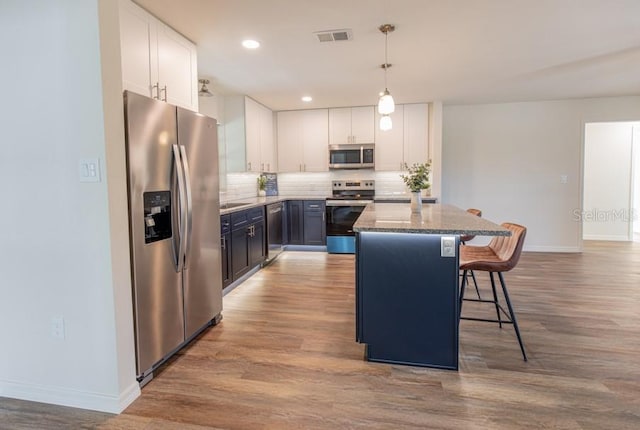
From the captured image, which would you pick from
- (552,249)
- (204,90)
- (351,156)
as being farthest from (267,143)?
(552,249)

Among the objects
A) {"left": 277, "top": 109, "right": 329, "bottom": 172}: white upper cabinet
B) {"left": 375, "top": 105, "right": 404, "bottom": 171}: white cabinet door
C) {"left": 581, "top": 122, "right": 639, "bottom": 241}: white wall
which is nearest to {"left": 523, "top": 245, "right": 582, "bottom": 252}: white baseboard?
{"left": 581, "top": 122, "right": 639, "bottom": 241}: white wall

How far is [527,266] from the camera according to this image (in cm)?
484

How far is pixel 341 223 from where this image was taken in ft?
18.4

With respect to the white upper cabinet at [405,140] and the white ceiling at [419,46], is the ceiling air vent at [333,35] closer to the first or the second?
the white ceiling at [419,46]

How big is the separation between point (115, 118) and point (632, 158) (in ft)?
27.1

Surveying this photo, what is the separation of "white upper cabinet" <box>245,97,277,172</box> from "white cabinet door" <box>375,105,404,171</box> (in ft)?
5.74

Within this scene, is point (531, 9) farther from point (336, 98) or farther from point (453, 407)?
point (336, 98)

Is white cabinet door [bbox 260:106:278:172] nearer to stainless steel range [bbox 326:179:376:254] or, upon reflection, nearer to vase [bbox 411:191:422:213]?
stainless steel range [bbox 326:179:376:254]

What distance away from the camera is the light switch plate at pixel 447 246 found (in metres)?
2.16

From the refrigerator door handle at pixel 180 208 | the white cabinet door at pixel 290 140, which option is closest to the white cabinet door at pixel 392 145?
the white cabinet door at pixel 290 140

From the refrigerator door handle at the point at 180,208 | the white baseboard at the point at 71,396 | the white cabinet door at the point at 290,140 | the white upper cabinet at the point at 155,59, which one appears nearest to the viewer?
the white baseboard at the point at 71,396

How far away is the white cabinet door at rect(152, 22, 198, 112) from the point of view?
2.73 m

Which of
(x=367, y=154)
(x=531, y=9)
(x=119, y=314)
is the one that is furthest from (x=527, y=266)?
(x=119, y=314)

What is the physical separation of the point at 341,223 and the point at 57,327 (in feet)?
13.4
